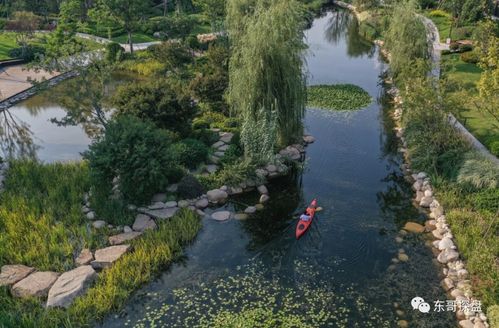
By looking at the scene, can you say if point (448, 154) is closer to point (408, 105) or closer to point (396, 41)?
point (408, 105)

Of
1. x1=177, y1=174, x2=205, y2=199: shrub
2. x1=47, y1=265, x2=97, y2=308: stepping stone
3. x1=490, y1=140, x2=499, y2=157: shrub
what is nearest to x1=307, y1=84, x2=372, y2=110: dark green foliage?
x1=490, y1=140, x2=499, y2=157: shrub

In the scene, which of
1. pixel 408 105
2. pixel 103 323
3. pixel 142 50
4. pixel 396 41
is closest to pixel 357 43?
pixel 396 41

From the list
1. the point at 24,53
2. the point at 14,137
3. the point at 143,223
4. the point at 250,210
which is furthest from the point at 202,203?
the point at 24,53

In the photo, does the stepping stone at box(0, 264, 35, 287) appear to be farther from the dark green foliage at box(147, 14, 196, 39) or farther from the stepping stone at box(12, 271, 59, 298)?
the dark green foliage at box(147, 14, 196, 39)

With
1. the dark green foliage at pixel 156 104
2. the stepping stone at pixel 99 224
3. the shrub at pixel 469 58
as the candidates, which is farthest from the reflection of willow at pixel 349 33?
the stepping stone at pixel 99 224

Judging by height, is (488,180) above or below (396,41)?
below

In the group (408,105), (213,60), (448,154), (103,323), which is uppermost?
(213,60)

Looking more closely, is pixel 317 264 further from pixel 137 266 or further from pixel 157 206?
pixel 157 206
